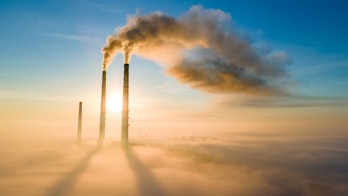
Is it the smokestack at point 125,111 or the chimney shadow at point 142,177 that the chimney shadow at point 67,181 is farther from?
the chimney shadow at point 142,177

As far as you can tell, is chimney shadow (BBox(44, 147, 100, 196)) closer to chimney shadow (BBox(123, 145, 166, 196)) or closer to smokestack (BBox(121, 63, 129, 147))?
smokestack (BBox(121, 63, 129, 147))

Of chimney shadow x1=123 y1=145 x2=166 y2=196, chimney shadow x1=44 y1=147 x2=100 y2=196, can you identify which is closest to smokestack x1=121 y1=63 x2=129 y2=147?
chimney shadow x1=123 y1=145 x2=166 y2=196

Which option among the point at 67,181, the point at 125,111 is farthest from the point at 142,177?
the point at 125,111

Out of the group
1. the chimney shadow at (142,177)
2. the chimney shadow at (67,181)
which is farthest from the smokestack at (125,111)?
the chimney shadow at (67,181)

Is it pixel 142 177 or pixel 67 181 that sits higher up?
pixel 67 181

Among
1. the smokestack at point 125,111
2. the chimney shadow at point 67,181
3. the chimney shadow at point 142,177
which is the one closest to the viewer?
the chimney shadow at point 67,181

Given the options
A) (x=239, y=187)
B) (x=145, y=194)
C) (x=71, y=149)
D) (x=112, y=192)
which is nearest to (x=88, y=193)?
(x=112, y=192)

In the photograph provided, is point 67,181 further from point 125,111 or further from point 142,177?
point 125,111

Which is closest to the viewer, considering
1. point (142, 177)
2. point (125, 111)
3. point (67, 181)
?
point (67, 181)
